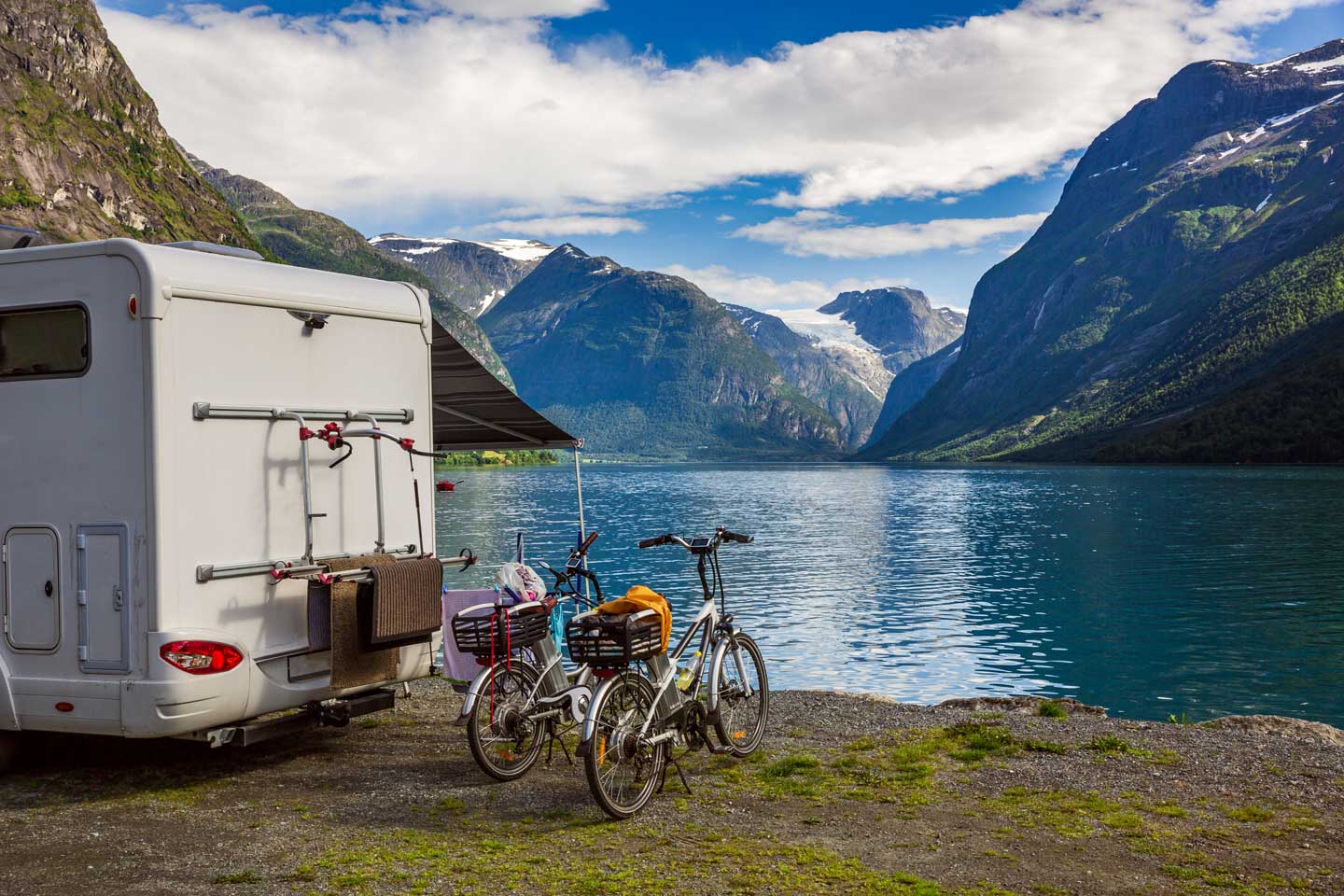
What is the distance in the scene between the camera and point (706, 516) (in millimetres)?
78000

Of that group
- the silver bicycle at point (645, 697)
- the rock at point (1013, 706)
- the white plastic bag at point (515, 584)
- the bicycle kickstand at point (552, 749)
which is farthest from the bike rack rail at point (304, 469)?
the rock at point (1013, 706)

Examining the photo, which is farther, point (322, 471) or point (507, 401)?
point (507, 401)

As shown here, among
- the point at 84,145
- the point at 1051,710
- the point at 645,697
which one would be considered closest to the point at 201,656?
the point at 645,697

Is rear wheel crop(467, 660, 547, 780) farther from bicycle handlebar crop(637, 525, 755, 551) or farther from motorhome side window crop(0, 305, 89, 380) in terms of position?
motorhome side window crop(0, 305, 89, 380)

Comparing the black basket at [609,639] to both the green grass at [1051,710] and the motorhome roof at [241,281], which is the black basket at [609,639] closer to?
the motorhome roof at [241,281]

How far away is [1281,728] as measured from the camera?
10.9 metres

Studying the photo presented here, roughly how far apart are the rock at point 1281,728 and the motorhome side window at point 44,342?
10181 mm

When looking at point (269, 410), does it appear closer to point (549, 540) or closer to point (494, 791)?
point (494, 791)

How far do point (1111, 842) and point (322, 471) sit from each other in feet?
20.3

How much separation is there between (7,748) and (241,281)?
402 cm

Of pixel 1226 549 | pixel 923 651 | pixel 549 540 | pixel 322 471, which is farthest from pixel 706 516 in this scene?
pixel 322 471

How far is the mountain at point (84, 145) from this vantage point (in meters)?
150

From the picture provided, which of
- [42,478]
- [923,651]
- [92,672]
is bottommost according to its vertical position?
[923,651]

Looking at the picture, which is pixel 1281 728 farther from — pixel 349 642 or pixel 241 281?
pixel 241 281
